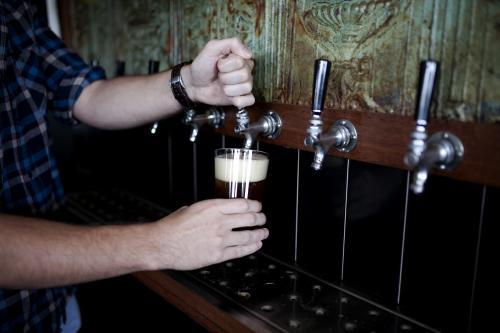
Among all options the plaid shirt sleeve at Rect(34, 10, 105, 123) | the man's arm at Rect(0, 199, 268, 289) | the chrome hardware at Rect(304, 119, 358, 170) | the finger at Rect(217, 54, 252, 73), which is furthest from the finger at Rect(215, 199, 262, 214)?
the plaid shirt sleeve at Rect(34, 10, 105, 123)

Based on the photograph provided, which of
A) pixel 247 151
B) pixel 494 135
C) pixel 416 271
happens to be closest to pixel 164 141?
pixel 247 151

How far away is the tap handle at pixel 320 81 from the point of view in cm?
132

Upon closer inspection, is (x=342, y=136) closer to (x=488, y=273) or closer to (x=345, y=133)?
(x=345, y=133)

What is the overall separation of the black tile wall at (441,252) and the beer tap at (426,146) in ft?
0.35

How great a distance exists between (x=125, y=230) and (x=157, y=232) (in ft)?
0.31

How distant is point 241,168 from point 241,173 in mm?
15

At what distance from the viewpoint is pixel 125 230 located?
1321 millimetres

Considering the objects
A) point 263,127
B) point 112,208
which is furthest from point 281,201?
point 112,208

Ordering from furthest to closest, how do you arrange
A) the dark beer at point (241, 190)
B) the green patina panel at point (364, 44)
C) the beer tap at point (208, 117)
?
1. the beer tap at point (208, 117)
2. the dark beer at point (241, 190)
3. the green patina panel at point (364, 44)

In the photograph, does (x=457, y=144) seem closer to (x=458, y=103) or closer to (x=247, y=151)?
(x=458, y=103)

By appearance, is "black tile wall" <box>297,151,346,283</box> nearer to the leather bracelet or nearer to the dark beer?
the dark beer

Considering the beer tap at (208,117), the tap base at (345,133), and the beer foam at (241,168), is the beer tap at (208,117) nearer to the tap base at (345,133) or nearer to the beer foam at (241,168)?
the beer foam at (241,168)

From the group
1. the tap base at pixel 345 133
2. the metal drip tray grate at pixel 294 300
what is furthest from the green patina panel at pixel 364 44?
the metal drip tray grate at pixel 294 300

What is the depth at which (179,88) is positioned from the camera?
1753 millimetres
